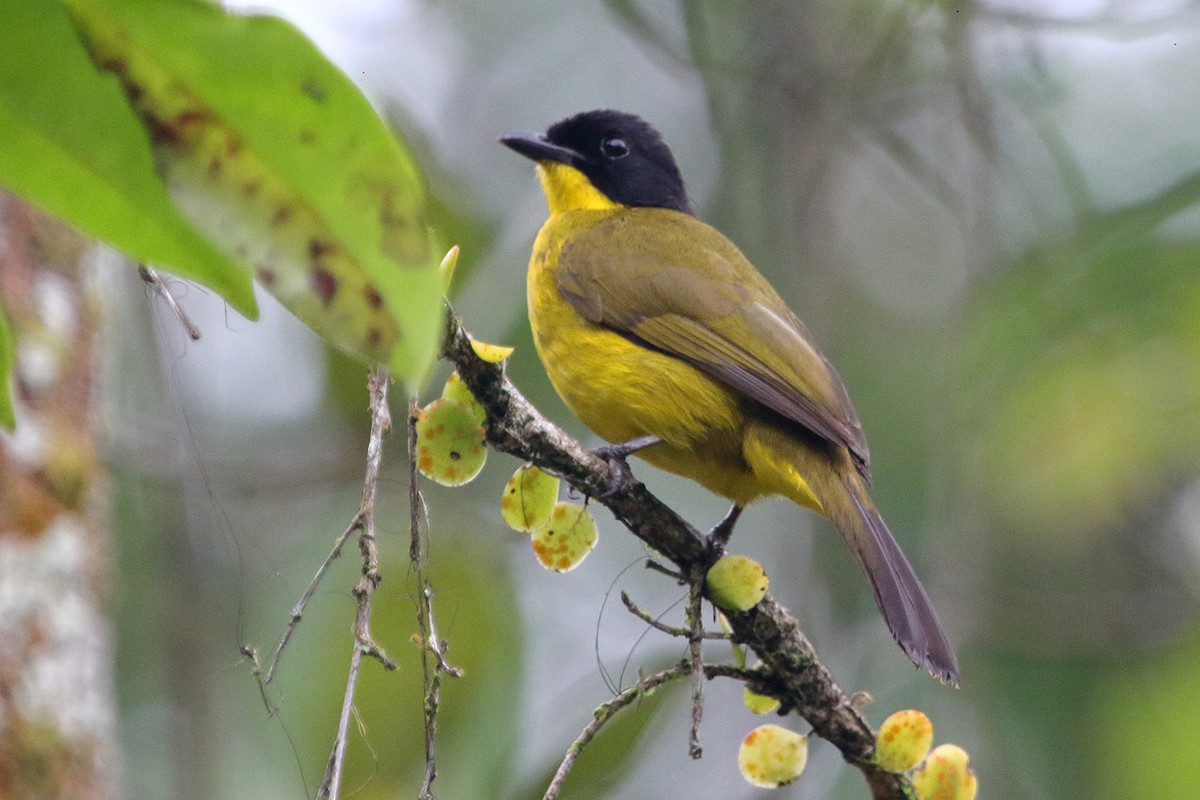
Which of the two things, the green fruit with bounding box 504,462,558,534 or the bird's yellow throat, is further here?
the bird's yellow throat

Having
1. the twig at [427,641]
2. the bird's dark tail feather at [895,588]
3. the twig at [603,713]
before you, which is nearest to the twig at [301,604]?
the twig at [427,641]

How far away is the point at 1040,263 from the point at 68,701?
364cm

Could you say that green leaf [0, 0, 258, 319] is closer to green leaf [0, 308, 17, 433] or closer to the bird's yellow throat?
→ green leaf [0, 308, 17, 433]

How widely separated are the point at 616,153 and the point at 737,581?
97.7 inches

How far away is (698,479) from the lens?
126 inches

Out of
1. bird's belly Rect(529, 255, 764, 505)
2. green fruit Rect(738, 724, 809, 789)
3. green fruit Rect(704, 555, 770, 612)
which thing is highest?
bird's belly Rect(529, 255, 764, 505)

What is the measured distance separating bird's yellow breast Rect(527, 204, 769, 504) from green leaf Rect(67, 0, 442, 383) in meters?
2.36

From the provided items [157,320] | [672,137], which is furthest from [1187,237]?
[157,320]

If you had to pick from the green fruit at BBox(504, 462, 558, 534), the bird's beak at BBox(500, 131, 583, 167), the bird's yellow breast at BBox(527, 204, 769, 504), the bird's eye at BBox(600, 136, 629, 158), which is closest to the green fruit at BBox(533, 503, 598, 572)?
the green fruit at BBox(504, 462, 558, 534)

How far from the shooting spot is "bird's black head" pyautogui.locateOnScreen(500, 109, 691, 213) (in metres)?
4.36

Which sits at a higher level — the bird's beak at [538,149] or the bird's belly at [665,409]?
the bird's beak at [538,149]

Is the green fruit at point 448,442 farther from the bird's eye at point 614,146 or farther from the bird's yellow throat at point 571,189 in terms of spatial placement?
the bird's eye at point 614,146

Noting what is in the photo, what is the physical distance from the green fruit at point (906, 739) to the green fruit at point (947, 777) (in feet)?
0.08

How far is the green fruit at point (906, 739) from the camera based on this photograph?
2.15m
